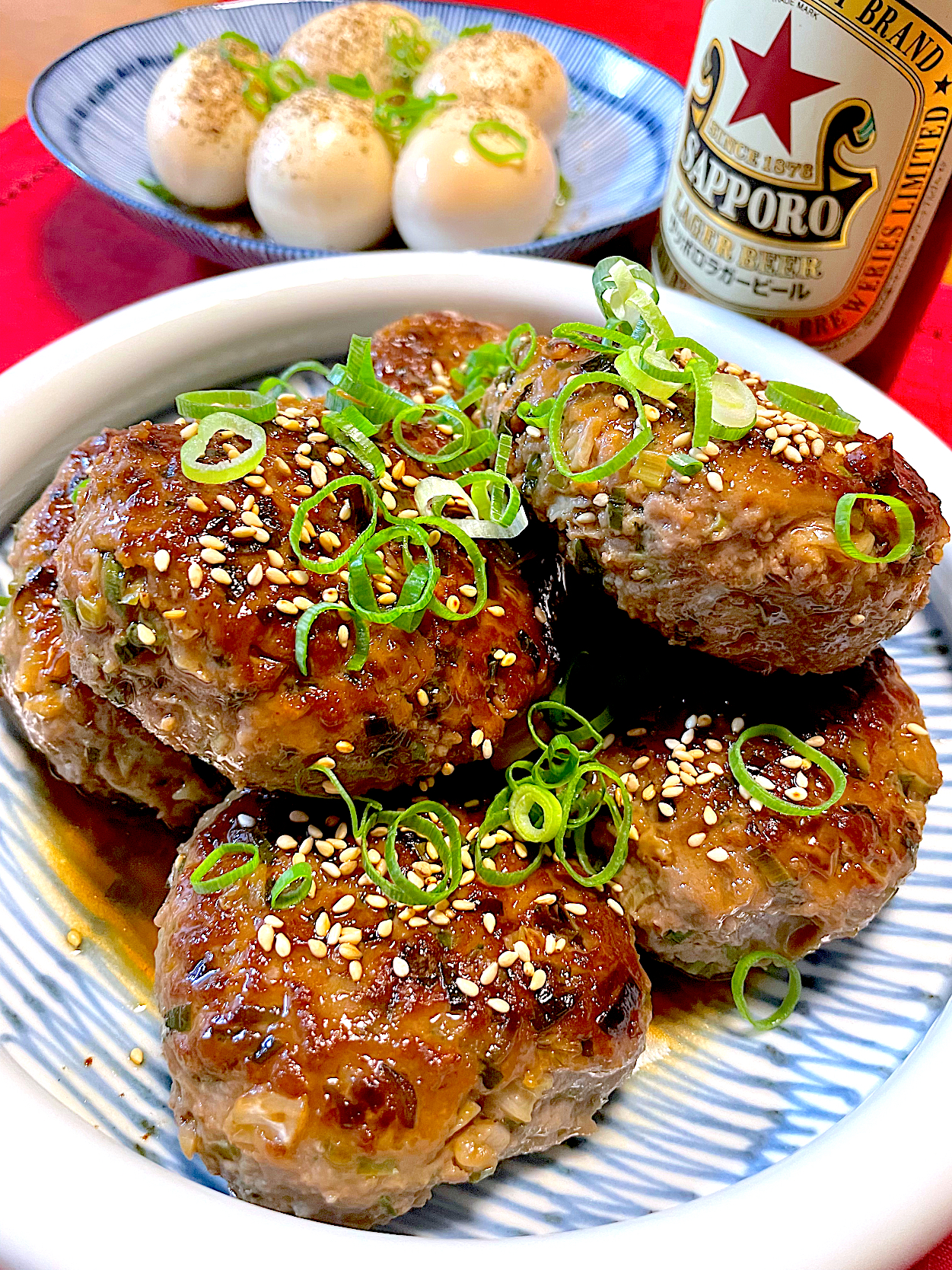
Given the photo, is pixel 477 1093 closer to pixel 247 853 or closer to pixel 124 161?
pixel 247 853

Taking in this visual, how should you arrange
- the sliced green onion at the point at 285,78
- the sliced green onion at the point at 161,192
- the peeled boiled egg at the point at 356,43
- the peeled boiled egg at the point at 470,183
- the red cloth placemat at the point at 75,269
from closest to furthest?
the red cloth placemat at the point at 75,269, the peeled boiled egg at the point at 470,183, the sliced green onion at the point at 161,192, the sliced green onion at the point at 285,78, the peeled boiled egg at the point at 356,43

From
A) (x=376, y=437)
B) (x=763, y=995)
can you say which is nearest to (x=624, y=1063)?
(x=763, y=995)

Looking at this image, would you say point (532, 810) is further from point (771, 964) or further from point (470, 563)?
point (771, 964)

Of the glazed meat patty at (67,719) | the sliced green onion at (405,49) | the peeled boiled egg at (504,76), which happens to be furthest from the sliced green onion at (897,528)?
the sliced green onion at (405,49)

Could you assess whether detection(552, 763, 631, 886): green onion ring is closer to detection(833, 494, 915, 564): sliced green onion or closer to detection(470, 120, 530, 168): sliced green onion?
detection(833, 494, 915, 564): sliced green onion

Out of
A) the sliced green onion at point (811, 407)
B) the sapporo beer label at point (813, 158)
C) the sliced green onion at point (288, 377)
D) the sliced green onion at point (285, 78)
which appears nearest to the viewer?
the sliced green onion at point (811, 407)

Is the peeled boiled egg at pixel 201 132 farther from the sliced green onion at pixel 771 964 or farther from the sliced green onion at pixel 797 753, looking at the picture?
the sliced green onion at pixel 771 964

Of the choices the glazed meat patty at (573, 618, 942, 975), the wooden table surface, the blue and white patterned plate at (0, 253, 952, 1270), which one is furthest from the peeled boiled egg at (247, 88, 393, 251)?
the glazed meat patty at (573, 618, 942, 975)
